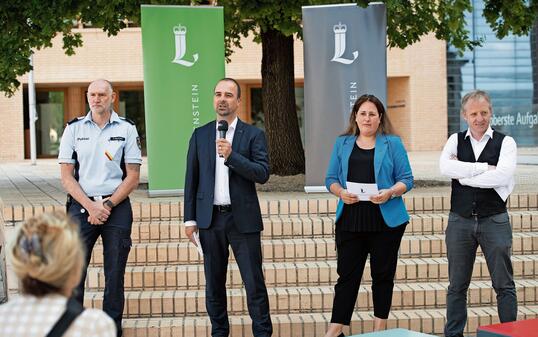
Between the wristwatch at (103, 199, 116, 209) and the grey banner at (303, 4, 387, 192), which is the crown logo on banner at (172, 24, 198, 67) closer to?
the grey banner at (303, 4, 387, 192)

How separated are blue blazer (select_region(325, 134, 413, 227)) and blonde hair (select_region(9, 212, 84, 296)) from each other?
3.47m

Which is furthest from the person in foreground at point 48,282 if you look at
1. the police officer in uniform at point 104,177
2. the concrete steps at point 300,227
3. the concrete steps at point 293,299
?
the concrete steps at point 300,227

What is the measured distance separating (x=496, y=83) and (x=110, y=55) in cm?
1464

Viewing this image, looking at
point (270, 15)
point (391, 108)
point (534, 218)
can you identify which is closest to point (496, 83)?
point (391, 108)

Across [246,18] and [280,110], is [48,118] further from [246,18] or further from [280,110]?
[246,18]

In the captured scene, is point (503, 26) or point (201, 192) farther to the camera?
point (503, 26)

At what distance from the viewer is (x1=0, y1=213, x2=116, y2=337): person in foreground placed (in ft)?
7.70

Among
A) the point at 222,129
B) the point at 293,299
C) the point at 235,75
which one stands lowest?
the point at 293,299

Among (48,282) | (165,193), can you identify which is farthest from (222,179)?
(165,193)

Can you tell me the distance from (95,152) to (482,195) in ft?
8.44

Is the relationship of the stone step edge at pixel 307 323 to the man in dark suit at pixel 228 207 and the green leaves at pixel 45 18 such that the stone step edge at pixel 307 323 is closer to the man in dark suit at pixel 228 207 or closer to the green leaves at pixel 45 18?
the man in dark suit at pixel 228 207

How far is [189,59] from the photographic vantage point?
10.1 metres

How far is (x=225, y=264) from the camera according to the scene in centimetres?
571

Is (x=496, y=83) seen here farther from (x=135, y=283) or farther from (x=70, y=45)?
(x=135, y=283)
